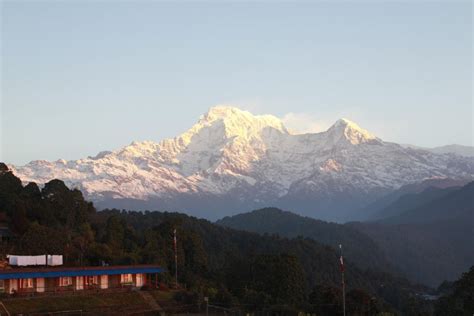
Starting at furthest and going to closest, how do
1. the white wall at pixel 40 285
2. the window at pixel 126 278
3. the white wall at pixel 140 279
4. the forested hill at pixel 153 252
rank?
1. the white wall at pixel 140 279
2. the window at pixel 126 278
3. the forested hill at pixel 153 252
4. the white wall at pixel 40 285

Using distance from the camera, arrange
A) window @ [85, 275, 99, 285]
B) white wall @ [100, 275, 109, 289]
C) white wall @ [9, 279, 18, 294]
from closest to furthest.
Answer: white wall @ [9, 279, 18, 294]
window @ [85, 275, 99, 285]
white wall @ [100, 275, 109, 289]

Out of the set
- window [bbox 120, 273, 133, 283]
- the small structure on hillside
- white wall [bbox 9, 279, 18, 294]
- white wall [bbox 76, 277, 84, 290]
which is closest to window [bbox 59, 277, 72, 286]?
the small structure on hillside

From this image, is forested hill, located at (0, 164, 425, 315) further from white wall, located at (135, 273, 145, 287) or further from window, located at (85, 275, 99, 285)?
window, located at (85, 275, 99, 285)

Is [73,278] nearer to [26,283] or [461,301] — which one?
[26,283]

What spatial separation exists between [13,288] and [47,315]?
8.63 m

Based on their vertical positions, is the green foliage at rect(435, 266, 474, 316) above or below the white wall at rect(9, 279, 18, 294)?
below

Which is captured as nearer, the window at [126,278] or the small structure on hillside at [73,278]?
the small structure on hillside at [73,278]

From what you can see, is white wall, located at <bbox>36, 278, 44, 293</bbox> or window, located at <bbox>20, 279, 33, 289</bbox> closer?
window, located at <bbox>20, 279, 33, 289</bbox>

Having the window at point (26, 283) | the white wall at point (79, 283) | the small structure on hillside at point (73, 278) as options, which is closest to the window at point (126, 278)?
the small structure on hillside at point (73, 278)

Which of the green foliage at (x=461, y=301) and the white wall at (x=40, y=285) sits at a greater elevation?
the white wall at (x=40, y=285)

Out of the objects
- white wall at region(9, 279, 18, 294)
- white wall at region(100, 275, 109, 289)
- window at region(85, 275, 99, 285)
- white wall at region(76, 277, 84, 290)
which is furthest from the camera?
white wall at region(100, 275, 109, 289)

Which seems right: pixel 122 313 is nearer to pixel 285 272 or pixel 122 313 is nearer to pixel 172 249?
pixel 285 272

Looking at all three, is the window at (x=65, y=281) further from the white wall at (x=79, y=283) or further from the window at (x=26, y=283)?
the window at (x=26, y=283)

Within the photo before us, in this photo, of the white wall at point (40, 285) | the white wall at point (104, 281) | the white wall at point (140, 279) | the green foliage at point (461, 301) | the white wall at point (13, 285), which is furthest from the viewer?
the white wall at point (140, 279)
